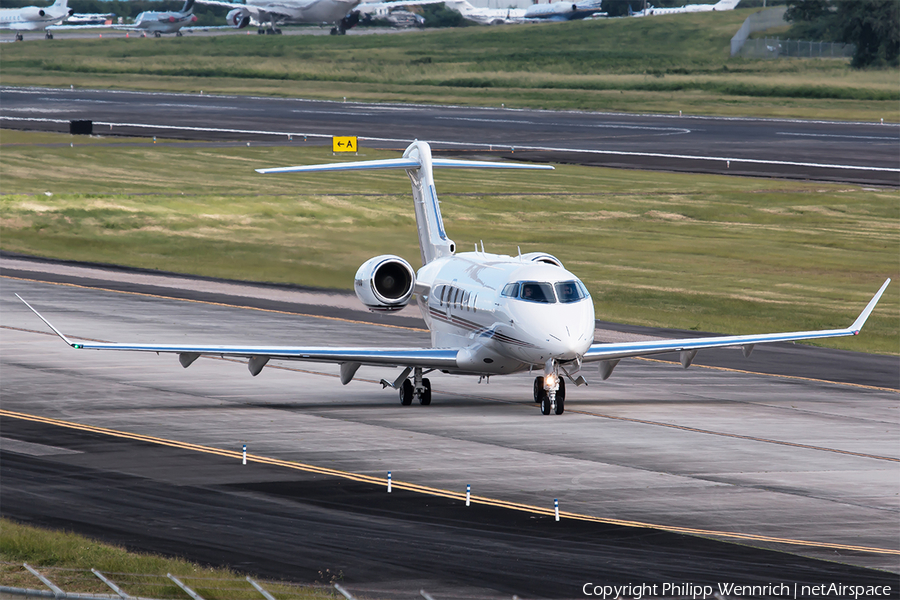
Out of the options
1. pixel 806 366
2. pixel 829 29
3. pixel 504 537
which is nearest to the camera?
pixel 504 537

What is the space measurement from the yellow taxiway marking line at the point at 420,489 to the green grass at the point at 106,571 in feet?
18.5

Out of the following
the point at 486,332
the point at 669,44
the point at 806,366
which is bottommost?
the point at 806,366

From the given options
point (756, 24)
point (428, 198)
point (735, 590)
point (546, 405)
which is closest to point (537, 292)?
point (546, 405)

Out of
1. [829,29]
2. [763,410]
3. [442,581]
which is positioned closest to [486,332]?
[763,410]

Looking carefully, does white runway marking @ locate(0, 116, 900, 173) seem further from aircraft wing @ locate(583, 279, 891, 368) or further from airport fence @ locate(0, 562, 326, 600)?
airport fence @ locate(0, 562, 326, 600)

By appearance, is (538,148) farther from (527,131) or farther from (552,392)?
(552,392)

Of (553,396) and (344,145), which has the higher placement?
(344,145)

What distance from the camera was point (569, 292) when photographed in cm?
3231

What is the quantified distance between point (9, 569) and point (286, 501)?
19.0 ft

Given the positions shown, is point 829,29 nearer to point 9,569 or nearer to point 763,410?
point 763,410

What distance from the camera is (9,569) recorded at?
20.5 meters

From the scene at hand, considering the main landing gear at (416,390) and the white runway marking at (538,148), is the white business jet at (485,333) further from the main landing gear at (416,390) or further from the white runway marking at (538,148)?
the white runway marking at (538,148)

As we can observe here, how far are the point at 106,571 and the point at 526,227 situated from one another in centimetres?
5377

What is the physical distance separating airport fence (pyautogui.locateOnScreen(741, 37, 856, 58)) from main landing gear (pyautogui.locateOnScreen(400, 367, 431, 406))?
146 meters
